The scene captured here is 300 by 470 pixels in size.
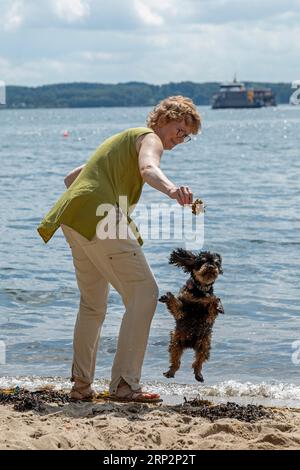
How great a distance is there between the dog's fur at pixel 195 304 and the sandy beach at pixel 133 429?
2.28ft

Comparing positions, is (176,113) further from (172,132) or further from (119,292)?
(119,292)

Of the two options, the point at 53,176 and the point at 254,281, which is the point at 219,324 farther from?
the point at 53,176

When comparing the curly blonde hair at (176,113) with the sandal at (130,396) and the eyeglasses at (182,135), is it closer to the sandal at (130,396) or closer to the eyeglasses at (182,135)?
the eyeglasses at (182,135)

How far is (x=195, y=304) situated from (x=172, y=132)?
4.15 ft

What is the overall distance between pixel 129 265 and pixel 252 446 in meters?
1.42

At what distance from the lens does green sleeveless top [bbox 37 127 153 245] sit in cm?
650

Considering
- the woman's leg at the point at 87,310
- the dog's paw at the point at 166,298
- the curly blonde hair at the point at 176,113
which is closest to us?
the curly blonde hair at the point at 176,113

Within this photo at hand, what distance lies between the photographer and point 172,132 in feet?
21.8

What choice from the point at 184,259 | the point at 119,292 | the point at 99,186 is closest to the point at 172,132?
the point at 99,186

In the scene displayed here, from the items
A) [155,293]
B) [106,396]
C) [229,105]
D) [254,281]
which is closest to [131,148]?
[155,293]

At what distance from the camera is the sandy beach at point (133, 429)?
19.0 ft

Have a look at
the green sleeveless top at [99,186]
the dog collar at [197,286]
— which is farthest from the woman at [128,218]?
the dog collar at [197,286]
